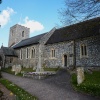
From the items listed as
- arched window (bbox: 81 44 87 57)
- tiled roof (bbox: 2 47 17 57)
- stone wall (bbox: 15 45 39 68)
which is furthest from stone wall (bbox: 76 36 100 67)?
tiled roof (bbox: 2 47 17 57)

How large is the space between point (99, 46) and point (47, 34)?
1252cm

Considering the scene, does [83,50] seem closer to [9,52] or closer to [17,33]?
[9,52]

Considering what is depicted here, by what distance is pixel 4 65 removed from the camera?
109 feet

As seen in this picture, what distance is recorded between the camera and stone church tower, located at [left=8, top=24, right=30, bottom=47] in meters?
43.4

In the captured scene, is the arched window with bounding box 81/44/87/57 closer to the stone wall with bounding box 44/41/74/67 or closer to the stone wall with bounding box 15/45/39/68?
the stone wall with bounding box 44/41/74/67

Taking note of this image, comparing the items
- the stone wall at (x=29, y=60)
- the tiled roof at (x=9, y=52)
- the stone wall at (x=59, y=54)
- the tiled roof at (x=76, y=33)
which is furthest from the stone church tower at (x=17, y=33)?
the stone wall at (x=59, y=54)

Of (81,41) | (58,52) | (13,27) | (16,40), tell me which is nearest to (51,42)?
(58,52)

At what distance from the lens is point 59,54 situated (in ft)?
85.6

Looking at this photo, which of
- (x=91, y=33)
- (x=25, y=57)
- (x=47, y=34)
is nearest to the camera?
(x=91, y=33)

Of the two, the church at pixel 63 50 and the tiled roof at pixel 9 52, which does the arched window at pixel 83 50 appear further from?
the tiled roof at pixel 9 52

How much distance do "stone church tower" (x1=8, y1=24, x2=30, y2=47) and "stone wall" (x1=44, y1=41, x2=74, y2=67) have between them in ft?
57.7

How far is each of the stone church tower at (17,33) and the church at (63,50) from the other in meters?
7.51

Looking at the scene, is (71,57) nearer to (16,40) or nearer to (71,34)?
(71,34)

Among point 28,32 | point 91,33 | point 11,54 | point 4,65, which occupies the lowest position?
point 4,65
